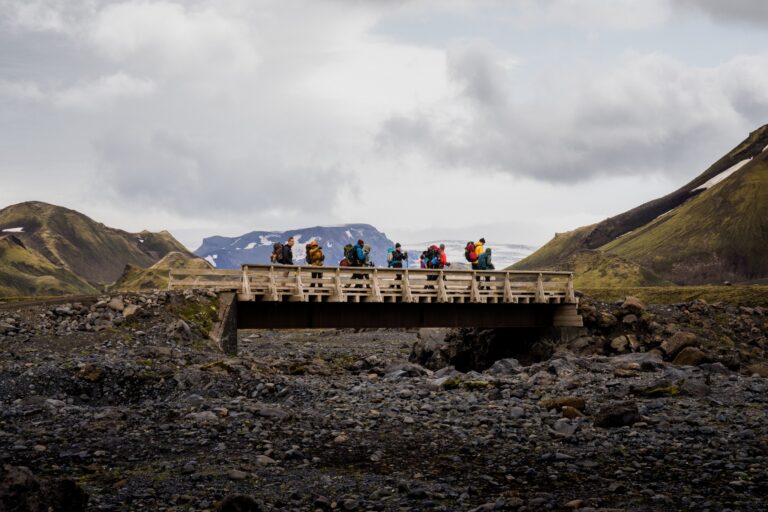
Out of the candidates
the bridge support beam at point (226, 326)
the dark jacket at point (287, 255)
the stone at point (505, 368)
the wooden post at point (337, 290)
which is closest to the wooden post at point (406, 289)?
the wooden post at point (337, 290)

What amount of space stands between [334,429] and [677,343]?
2840 centimetres

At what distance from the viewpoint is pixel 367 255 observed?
43438 millimetres

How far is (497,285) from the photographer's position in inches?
1844

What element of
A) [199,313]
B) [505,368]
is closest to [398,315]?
[505,368]

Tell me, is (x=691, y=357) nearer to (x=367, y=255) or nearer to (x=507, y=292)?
(x=507, y=292)

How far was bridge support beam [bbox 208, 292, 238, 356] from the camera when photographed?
36688 mm

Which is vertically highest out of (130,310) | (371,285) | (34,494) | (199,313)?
(371,285)

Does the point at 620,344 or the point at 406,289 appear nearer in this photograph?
the point at 406,289

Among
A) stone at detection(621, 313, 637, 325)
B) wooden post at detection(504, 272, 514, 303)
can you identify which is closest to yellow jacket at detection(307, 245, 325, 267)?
wooden post at detection(504, 272, 514, 303)

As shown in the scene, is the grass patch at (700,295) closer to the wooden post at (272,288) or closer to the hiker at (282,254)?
the hiker at (282,254)

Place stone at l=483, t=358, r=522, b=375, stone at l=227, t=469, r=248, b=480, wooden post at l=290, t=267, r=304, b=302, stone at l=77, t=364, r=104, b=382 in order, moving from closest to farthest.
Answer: stone at l=227, t=469, r=248, b=480
stone at l=77, t=364, r=104, b=382
stone at l=483, t=358, r=522, b=375
wooden post at l=290, t=267, r=304, b=302

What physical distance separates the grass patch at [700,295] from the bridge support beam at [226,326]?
4565 cm

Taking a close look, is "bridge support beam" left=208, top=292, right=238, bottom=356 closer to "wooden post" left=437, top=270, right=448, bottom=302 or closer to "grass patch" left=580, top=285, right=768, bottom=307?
"wooden post" left=437, top=270, right=448, bottom=302

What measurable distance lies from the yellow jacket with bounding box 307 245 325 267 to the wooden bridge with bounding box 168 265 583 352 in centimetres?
60
